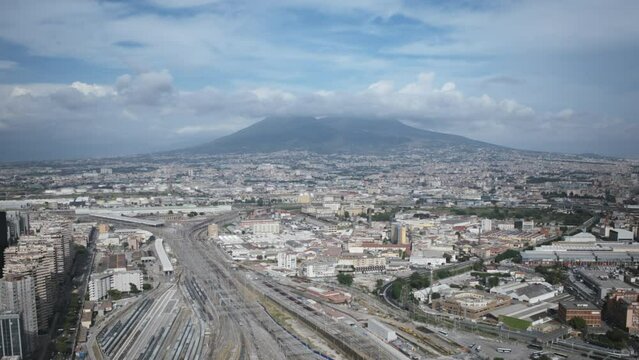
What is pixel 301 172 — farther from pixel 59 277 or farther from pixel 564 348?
pixel 564 348

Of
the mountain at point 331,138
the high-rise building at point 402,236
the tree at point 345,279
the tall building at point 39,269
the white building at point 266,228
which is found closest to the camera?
the tall building at point 39,269

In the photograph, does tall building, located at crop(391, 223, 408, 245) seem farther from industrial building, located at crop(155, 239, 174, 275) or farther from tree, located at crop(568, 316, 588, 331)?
tree, located at crop(568, 316, 588, 331)

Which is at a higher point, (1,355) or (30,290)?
(30,290)

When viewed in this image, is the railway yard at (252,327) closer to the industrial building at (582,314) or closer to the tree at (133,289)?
the tree at (133,289)

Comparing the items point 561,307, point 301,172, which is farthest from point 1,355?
point 301,172

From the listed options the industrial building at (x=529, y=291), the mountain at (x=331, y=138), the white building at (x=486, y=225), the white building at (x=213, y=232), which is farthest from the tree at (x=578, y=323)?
the mountain at (x=331, y=138)
